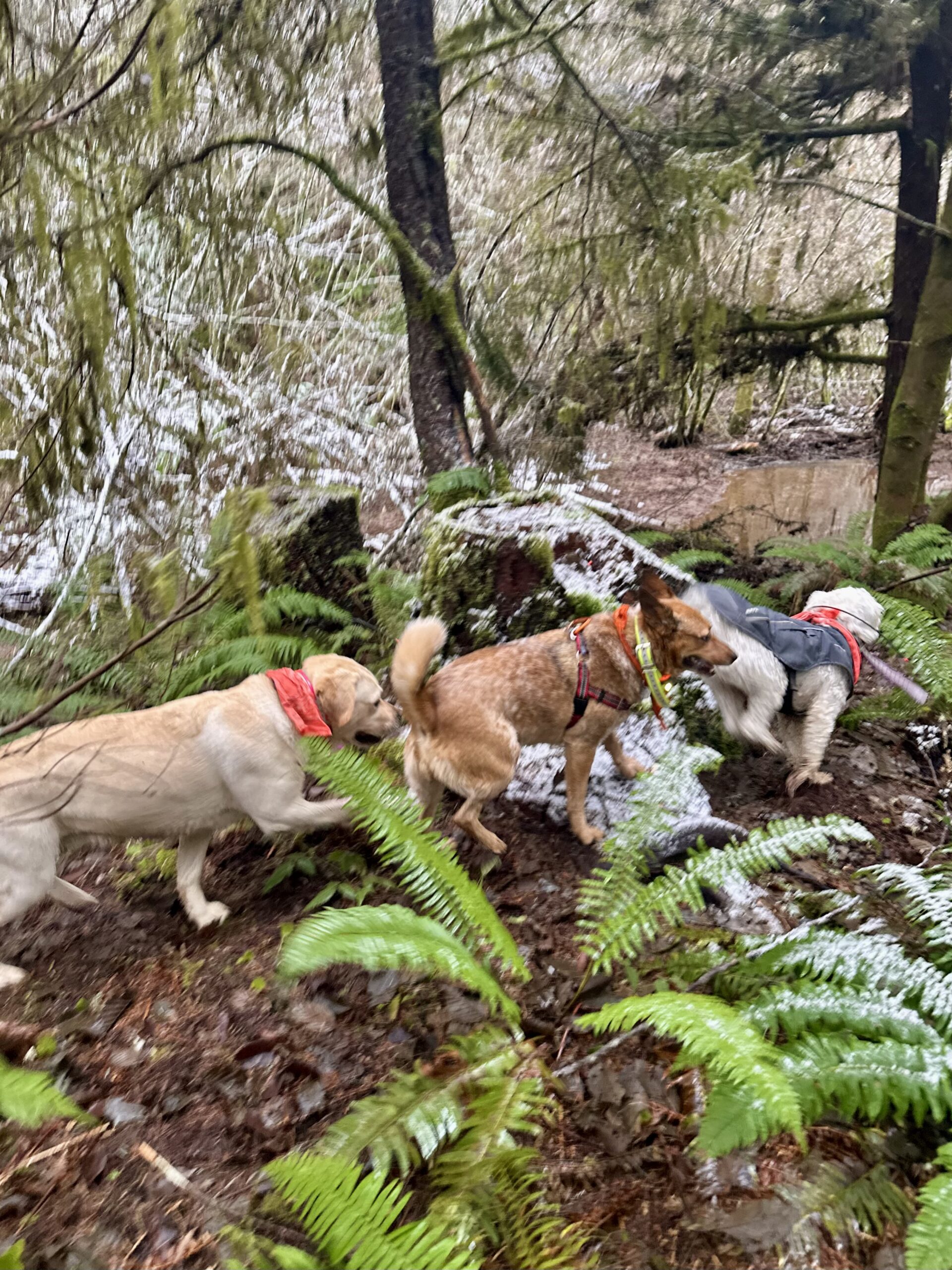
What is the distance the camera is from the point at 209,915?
13.0 feet

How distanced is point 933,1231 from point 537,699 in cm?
280

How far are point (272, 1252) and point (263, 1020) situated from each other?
1108 millimetres

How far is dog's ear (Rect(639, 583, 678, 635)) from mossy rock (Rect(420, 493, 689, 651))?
3.33ft

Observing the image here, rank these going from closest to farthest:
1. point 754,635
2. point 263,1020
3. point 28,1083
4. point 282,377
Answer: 1. point 28,1083
2. point 263,1020
3. point 754,635
4. point 282,377

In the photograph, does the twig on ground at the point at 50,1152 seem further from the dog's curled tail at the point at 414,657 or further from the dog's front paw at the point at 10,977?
the dog's curled tail at the point at 414,657

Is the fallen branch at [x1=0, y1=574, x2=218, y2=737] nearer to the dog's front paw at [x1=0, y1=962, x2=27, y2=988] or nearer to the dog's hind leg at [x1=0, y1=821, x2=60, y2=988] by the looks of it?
the dog's hind leg at [x1=0, y1=821, x2=60, y2=988]

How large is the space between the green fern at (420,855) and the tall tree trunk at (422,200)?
15.0 feet

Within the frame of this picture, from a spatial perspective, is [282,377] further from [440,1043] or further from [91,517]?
[440,1043]

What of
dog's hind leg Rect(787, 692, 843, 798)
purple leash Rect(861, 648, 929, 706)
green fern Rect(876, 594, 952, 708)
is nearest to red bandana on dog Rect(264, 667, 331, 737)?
dog's hind leg Rect(787, 692, 843, 798)

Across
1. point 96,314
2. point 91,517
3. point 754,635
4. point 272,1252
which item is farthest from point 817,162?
point 272,1252

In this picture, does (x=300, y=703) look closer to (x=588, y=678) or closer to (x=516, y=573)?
(x=588, y=678)

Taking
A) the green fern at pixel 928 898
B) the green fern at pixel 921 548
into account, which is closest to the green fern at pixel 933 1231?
the green fern at pixel 928 898

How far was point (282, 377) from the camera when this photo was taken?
8.98m

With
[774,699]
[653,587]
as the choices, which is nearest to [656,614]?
[653,587]
